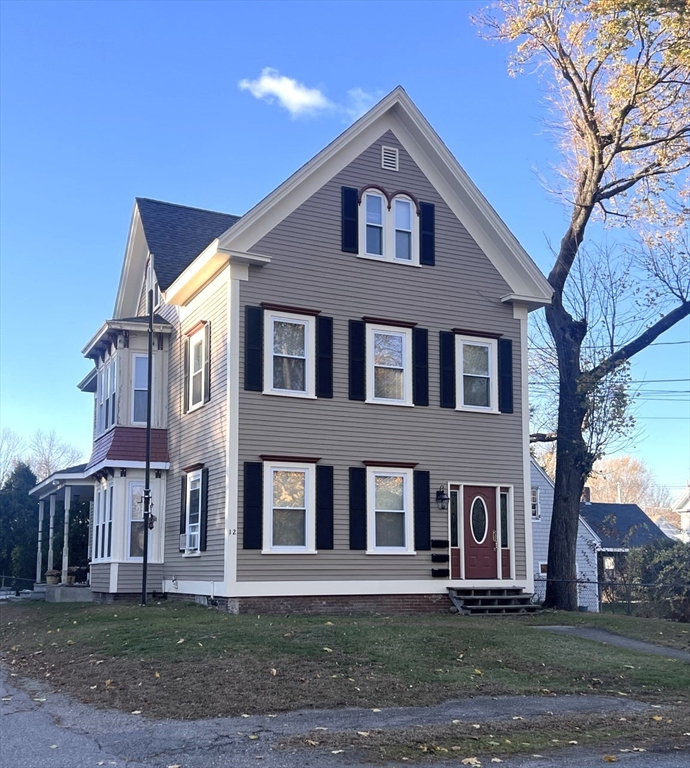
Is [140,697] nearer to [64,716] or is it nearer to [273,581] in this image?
[64,716]

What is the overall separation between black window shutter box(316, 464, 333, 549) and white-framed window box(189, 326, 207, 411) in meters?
3.03

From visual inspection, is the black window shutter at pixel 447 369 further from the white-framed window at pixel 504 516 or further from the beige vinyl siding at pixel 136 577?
the beige vinyl siding at pixel 136 577

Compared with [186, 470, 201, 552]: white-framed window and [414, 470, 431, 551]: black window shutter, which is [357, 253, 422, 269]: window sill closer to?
[414, 470, 431, 551]: black window shutter

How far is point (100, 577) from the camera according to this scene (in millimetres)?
20953

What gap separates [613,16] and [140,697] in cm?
1837

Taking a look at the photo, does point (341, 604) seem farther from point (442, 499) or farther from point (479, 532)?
point (479, 532)

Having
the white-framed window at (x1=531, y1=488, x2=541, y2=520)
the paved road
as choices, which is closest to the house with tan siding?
the paved road

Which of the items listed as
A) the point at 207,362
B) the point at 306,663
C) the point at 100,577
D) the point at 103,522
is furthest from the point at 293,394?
the point at 306,663

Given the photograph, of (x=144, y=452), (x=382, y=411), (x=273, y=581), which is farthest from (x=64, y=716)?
(x=144, y=452)

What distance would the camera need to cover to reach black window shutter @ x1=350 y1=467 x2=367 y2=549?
717 inches

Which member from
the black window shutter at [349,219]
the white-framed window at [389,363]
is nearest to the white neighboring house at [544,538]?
the white-framed window at [389,363]

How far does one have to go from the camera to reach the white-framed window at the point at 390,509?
1855 centimetres

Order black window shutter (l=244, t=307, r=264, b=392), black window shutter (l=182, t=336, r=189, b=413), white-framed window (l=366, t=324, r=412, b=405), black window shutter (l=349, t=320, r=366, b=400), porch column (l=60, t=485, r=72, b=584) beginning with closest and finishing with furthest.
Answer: black window shutter (l=244, t=307, r=264, b=392), black window shutter (l=349, t=320, r=366, b=400), white-framed window (l=366, t=324, r=412, b=405), black window shutter (l=182, t=336, r=189, b=413), porch column (l=60, t=485, r=72, b=584)

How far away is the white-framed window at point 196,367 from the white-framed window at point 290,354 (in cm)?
175
